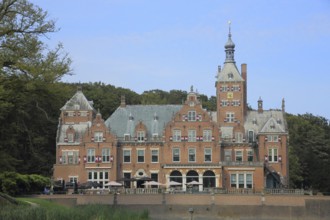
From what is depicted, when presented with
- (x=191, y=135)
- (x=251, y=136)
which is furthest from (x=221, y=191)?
(x=251, y=136)

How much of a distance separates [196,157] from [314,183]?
22.2 metres

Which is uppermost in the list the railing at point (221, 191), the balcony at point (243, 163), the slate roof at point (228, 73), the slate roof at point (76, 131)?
the slate roof at point (228, 73)

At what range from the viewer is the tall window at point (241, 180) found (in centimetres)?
6681

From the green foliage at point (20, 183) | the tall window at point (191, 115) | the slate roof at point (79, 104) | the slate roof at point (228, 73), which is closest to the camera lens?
the green foliage at point (20, 183)

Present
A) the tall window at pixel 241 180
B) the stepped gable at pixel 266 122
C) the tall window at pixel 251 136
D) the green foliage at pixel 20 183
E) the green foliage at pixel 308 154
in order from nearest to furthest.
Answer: the green foliage at pixel 20 183 < the tall window at pixel 241 180 < the stepped gable at pixel 266 122 < the tall window at pixel 251 136 < the green foliage at pixel 308 154

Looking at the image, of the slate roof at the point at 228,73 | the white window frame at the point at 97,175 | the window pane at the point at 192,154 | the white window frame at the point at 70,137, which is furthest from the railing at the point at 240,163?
the white window frame at the point at 70,137

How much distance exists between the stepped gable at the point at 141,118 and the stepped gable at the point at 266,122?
8085mm

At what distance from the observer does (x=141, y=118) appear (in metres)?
72.1

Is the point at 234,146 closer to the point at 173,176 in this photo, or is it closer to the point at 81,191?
the point at 173,176

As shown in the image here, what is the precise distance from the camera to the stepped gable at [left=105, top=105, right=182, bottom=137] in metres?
71.2

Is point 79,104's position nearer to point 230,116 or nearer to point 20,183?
point 230,116

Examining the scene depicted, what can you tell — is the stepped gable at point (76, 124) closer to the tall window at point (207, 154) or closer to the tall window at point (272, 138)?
→ the tall window at point (207, 154)

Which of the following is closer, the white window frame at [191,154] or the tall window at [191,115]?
the white window frame at [191,154]

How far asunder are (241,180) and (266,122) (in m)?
7.26
